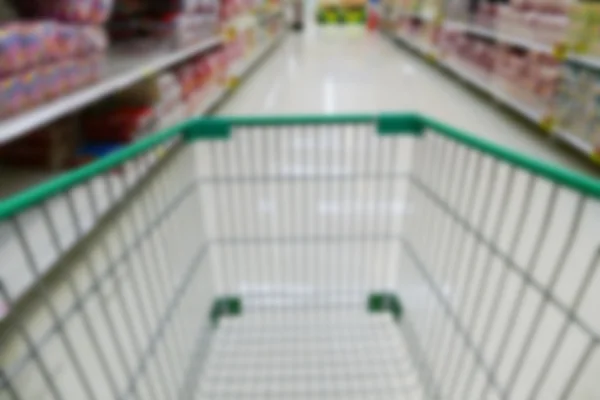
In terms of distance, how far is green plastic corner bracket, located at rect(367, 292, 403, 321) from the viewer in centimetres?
148

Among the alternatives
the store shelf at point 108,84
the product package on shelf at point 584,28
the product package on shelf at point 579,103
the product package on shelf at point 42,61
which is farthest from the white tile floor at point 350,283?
the product package on shelf at point 584,28

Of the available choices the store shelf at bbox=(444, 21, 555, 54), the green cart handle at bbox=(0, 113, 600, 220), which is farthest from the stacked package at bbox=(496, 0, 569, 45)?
the green cart handle at bbox=(0, 113, 600, 220)

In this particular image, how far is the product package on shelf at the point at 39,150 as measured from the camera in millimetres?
2203

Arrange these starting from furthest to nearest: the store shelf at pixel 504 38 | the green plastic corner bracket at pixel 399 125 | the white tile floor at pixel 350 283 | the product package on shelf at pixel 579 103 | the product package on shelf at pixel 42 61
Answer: the store shelf at pixel 504 38, the product package on shelf at pixel 579 103, the product package on shelf at pixel 42 61, the green plastic corner bracket at pixel 399 125, the white tile floor at pixel 350 283

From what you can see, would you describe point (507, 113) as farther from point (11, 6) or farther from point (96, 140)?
point (11, 6)

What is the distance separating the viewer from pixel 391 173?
128cm

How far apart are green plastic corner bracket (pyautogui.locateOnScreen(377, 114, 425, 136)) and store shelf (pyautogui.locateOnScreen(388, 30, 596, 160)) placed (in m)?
2.16

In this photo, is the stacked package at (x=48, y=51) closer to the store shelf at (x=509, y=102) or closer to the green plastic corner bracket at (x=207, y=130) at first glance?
the green plastic corner bracket at (x=207, y=130)

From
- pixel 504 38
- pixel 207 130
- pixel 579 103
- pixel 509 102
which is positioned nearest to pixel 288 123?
pixel 207 130

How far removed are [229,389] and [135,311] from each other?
598 mm

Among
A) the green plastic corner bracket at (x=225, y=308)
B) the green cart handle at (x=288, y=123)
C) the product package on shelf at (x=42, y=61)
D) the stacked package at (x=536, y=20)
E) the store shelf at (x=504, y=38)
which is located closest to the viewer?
the green cart handle at (x=288, y=123)

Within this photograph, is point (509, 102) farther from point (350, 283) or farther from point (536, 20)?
point (350, 283)

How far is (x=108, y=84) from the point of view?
218cm

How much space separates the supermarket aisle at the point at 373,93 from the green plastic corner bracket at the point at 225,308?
2.48 meters
